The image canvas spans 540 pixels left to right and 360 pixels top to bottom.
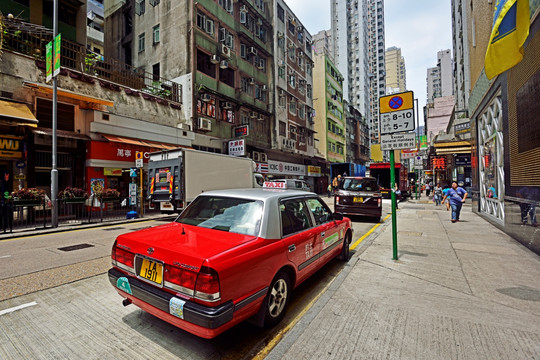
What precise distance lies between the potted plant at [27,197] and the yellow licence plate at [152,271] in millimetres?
10313

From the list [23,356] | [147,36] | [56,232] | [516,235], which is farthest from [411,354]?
[147,36]

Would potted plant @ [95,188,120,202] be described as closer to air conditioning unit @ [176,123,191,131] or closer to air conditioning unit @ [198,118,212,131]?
air conditioning unit @ [176,123,191,131]

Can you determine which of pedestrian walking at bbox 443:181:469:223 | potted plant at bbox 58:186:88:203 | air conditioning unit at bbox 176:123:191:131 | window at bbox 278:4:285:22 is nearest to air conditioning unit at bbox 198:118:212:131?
air conditioning unit at bbox 176:123:191:131

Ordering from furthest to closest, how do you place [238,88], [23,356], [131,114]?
[238,88] < [131,114] < [23,356]

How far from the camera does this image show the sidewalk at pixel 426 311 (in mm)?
2521

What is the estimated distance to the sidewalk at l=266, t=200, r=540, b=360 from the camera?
2.52 metres

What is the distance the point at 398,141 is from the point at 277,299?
4.24m

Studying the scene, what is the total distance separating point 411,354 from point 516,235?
23.7 ft

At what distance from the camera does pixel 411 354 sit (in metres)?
2.45

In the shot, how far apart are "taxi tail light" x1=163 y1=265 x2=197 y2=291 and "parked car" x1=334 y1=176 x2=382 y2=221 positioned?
945 cm

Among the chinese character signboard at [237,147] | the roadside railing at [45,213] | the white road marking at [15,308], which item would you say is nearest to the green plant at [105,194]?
the roadside railing at [45,213]

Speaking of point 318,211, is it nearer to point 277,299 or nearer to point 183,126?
point 277,299

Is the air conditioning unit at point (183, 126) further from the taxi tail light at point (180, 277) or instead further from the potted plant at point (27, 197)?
the taxi tail light at point (180, 277)

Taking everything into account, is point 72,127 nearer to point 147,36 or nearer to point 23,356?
point 147,36
